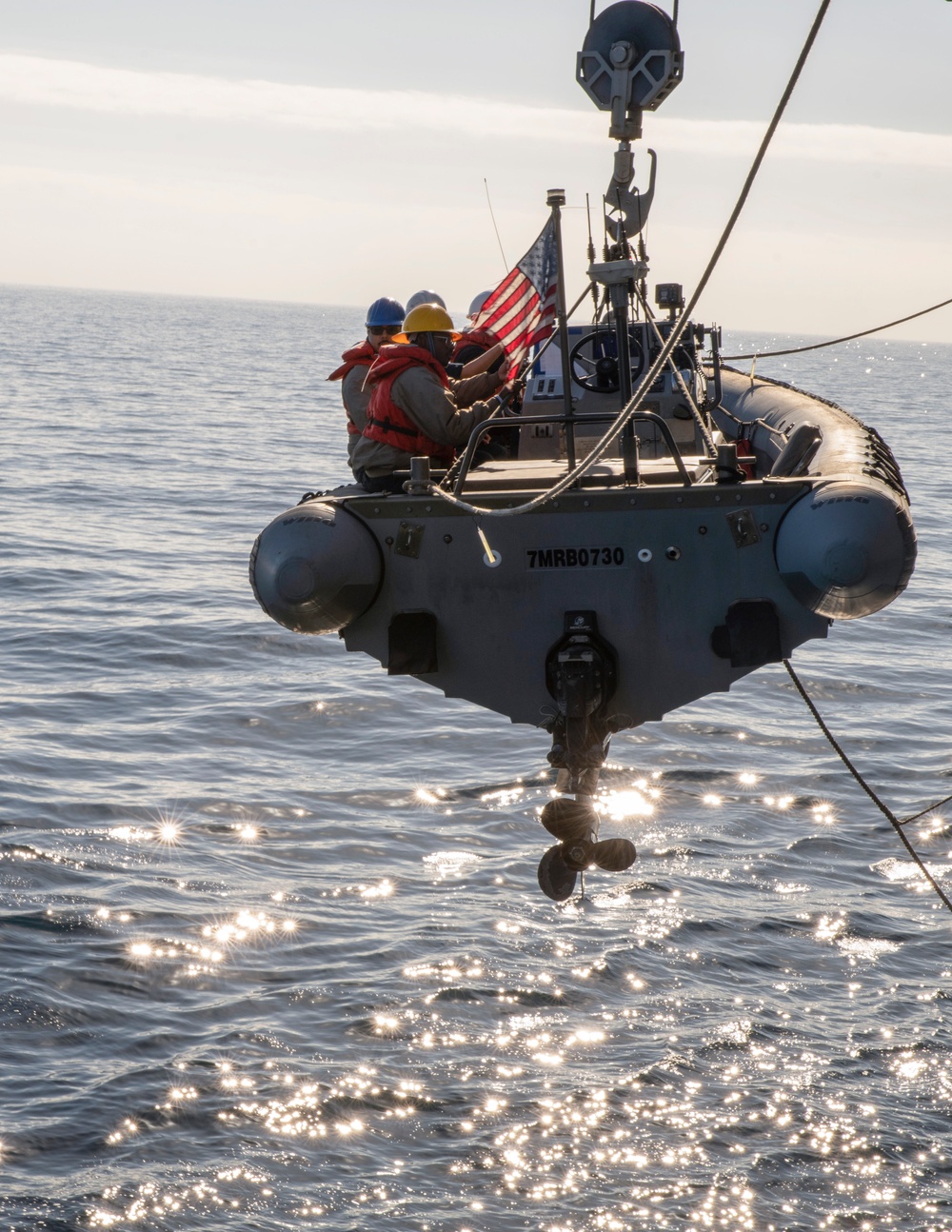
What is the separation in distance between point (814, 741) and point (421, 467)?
1262 cm

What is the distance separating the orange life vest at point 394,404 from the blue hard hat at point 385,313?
1078 millimetres

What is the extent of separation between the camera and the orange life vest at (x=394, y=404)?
7492mm

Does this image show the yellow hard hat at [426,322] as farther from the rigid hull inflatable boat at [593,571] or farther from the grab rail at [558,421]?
the grab rail at [558,421]

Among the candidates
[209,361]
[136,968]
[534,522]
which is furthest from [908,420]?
[534,522]

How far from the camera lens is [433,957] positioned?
12742 mm

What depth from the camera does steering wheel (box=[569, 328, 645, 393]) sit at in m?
10.2

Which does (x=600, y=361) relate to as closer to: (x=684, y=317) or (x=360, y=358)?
(x=360, y=358)

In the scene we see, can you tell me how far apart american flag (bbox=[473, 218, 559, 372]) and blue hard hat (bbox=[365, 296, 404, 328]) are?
2.20 ft

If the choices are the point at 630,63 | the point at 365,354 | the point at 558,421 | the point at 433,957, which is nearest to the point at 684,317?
the point at 558,421

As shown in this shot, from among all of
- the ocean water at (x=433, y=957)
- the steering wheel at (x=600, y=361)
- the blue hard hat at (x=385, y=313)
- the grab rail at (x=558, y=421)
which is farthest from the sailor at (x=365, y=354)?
the ocean water at (x=433, y=957)

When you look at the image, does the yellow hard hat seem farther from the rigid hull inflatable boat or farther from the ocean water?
the ocean water

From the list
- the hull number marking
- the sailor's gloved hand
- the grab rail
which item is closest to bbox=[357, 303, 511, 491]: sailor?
the grab rail

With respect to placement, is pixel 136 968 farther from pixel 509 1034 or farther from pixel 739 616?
pixel 739 616

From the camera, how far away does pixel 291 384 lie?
6869 cm
